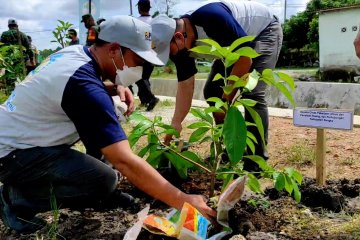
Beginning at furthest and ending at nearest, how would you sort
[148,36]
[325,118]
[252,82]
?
[325,118] → [148,36] → [252,82]

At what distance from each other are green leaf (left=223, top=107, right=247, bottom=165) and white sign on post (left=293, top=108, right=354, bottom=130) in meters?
0.79

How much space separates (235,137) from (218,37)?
0.99 metres

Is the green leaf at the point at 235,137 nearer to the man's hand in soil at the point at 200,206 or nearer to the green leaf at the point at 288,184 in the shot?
the man's hand in soil at the point at 200,206

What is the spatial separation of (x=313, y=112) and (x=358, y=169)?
2.93 ft

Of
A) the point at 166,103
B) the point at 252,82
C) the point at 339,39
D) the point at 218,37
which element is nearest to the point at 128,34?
the point at 252,82

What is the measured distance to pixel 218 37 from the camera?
2533mm

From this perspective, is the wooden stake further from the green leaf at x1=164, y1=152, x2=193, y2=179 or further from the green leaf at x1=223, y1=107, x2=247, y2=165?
the green leaf at x1=223, y1=107, x2=247, y2=165

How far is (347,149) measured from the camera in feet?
11.5

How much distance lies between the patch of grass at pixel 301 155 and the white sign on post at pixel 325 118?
32.7 inches

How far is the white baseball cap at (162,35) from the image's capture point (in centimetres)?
238

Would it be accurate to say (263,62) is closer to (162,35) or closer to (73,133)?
(162,35)

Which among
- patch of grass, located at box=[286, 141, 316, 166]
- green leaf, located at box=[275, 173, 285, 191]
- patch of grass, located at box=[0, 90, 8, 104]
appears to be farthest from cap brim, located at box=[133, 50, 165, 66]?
patch of grass, located at box=[0, 90, 8, 104]

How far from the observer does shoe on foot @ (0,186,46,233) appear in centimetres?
218

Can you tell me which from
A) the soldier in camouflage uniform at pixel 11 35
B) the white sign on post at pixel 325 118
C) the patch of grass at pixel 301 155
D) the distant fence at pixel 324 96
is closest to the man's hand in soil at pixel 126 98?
the white sign on post at pixel 325 118
